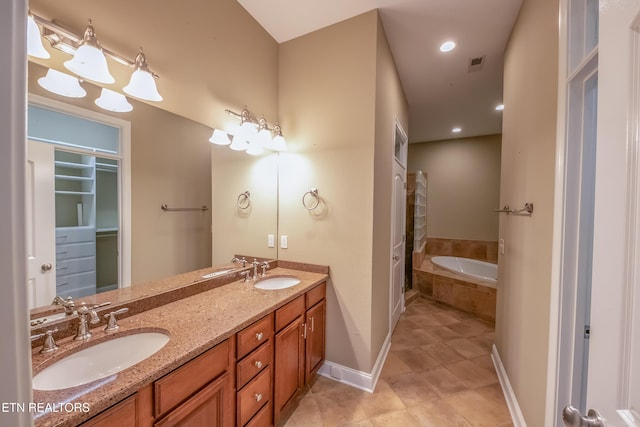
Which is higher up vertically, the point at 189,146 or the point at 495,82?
the point at 495,82

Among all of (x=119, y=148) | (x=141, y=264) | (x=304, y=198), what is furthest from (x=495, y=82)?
(x=141, y=264)

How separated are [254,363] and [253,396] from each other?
17cm

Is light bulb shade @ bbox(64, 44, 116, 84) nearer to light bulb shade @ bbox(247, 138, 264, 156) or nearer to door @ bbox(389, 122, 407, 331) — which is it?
light bulb shade @ bbox(247, 138, 264, 156)

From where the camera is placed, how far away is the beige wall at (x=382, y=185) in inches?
77.1

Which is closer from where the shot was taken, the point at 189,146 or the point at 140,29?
the point at 140,29

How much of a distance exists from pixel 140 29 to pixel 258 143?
996 mm

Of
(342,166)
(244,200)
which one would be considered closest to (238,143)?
(244,200)

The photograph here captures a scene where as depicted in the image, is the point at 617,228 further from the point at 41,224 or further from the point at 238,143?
the point at 238,143

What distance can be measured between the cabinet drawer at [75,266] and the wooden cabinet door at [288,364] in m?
1.02

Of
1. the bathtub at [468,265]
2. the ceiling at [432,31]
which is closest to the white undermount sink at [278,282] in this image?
the ceiling at [432,31]

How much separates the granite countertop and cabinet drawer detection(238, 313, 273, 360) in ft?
0.15

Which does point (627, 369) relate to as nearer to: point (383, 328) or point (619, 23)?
point (619, 23)

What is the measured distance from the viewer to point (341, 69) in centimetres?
198

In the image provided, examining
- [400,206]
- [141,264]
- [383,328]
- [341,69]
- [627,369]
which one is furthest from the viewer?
[400,206]
